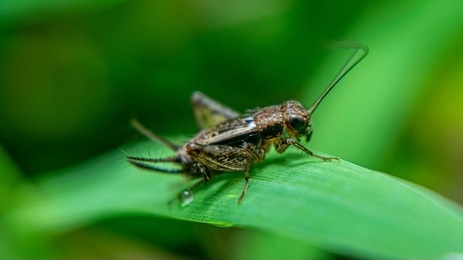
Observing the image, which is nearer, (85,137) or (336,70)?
(336,70)

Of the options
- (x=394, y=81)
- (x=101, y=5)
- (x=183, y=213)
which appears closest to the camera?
(x=183, y=213)

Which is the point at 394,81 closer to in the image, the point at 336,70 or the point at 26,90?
the point at 336,70

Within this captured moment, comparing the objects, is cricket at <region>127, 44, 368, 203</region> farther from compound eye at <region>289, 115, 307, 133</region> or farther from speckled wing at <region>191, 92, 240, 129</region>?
speckled wing at <region>191, 92, 240, 129</region>

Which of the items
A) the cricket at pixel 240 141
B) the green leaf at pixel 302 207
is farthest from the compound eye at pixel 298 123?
the green leaf at pixel 302 207

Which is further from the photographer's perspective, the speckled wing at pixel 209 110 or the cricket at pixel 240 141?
the speckled wing at pixel 209 110

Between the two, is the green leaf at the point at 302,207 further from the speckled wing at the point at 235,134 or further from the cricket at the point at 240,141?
the speckled wing at the point at 235,134

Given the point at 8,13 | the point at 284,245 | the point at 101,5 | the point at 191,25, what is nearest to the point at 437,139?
the point at 284,245
